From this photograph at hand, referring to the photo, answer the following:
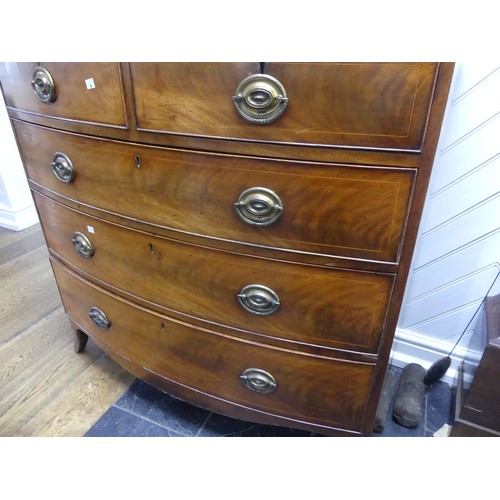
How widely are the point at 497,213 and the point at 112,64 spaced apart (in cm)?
100

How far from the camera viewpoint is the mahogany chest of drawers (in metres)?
0.53

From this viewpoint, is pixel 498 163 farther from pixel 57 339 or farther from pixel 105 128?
pixel 57 339

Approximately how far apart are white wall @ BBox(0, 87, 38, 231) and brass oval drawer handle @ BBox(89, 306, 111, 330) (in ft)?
5.13

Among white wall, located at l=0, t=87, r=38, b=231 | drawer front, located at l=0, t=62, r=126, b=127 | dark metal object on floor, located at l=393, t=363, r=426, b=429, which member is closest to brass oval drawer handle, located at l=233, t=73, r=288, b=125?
drawer front, located at l=0, t=62, r=126, b=127

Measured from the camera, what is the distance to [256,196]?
0.62 metres

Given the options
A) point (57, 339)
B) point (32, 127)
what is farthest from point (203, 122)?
point (57, 339)

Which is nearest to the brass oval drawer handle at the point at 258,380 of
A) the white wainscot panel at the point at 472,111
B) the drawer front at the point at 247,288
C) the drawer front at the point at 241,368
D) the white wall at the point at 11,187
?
the drawer front at the point at 241,368

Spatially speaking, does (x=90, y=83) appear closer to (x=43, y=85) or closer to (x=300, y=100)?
(x=43, y=85)

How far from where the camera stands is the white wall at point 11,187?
2.09 metres

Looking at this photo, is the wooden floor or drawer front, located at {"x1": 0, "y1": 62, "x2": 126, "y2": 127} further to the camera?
the wooden floor

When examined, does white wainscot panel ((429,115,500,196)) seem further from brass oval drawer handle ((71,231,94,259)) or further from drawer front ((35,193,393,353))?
brass oval drawer handle ((71,231,94,259))

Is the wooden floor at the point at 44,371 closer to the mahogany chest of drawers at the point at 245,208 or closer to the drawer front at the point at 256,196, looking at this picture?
the mahogany chest of drawers at the point at 245,208

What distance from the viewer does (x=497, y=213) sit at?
99cm

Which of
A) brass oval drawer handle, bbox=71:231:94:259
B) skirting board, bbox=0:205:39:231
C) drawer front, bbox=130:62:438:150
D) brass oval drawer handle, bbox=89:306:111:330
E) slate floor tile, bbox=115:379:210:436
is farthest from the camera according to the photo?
skirting board, bbox=0:205:39:231
